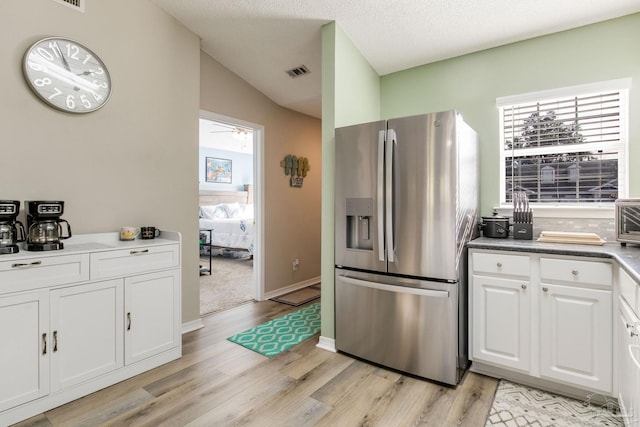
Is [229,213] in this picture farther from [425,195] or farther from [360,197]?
[425,195]

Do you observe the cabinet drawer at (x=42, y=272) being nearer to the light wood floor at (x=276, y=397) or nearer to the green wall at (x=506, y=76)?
the light wood floor at (x=276, y=397)

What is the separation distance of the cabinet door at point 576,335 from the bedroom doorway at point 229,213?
2.95 meters

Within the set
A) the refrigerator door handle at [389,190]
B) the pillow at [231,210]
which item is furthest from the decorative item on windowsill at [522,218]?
the pillow at [231,210]

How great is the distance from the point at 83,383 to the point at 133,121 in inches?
75.0

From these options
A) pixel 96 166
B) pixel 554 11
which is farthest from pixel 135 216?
pixel 554 11

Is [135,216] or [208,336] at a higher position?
[135,216]

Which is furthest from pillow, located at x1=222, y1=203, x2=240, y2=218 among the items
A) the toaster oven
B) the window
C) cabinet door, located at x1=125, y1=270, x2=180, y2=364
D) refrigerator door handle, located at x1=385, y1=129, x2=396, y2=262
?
the toaster oven

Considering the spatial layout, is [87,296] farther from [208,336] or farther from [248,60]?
[248,60]

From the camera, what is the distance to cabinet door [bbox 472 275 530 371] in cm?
203

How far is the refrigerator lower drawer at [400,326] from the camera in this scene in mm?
2068

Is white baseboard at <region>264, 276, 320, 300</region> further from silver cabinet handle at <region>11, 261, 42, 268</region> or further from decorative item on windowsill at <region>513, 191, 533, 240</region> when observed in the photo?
decorative item on windowsill at <region>513, 191, 533, 240</region>

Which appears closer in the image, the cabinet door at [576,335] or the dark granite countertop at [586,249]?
the dark granite countertop at [586,249]

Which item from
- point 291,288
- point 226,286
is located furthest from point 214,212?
point 291,288

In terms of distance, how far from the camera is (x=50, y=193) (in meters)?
2.17
